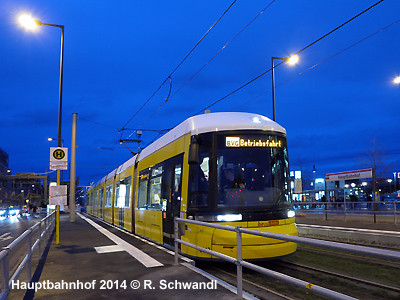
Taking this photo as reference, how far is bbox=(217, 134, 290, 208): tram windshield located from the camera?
26.6ft

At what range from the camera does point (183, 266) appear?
711 centimetres

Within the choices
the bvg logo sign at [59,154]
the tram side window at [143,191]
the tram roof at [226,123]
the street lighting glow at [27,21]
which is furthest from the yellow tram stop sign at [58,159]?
the street lighting glow at [27,21]

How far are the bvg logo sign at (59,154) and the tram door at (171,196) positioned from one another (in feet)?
12.6

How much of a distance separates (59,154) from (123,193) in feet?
18.7

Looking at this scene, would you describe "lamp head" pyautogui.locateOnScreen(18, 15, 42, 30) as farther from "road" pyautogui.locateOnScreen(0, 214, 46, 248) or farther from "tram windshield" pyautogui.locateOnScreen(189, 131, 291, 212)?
"tram windshield" pyautogui.locateOnScreen(189, 131, 291, 212)

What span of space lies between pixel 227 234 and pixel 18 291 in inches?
151

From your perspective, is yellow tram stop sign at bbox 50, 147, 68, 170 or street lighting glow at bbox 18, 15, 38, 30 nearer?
yellow tram stop sign at bbox 50, 147, 68, 170

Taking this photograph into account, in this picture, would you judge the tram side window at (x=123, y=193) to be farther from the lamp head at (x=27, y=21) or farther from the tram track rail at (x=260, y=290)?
the tram track rail at (x=260, y=290)

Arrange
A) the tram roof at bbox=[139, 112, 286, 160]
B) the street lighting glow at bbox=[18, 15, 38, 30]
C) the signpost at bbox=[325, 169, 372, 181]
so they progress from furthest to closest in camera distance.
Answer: the signpost at bbox=[325, 169, 372, 181]
the street lighting glow at bbox=[18, 15, 38, 30]
the tram roof at bbox=[139, 112, 286, 160]

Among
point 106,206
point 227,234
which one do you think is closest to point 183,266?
point 227,234

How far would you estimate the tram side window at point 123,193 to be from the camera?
16.3 m

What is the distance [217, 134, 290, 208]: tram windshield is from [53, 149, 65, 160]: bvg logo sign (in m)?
6.23

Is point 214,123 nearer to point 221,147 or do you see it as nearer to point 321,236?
point 221,147

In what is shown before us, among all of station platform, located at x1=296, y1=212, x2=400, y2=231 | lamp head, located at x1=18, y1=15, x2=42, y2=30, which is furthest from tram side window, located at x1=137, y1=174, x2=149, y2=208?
station platform, located at x1=296, y1=212, x2=400, y2=231
